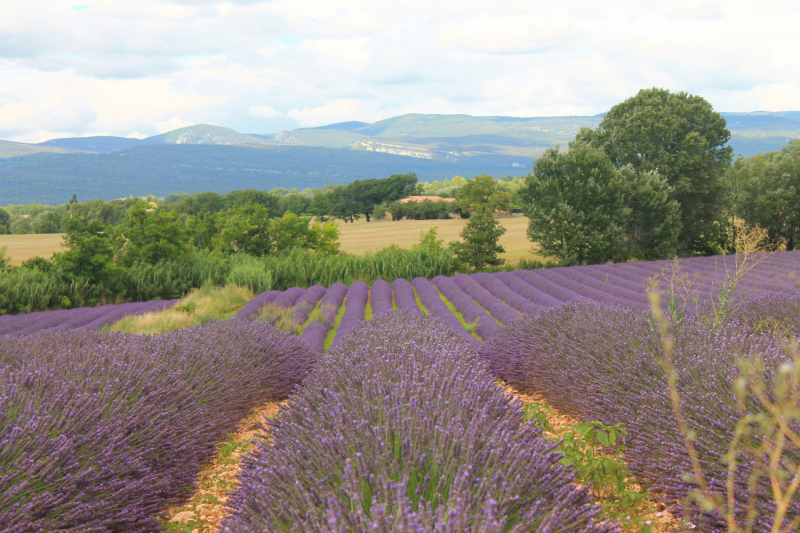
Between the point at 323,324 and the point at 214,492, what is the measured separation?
17.6 feet

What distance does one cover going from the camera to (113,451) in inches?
112

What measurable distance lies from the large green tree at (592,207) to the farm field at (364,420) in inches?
503

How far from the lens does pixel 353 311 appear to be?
9.91 metres

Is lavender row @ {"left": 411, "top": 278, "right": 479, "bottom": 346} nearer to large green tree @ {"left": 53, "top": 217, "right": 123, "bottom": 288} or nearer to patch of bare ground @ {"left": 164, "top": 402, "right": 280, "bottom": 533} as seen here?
patch of bare ground @ {"left": 164, "top": 402, "right": 280, "bottom": 533}

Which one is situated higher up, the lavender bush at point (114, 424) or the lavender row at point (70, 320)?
the lavender bush at point (114, 424)

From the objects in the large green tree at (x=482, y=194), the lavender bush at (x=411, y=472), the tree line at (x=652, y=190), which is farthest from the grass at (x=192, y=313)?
the large green tree at (x=482, y=194)

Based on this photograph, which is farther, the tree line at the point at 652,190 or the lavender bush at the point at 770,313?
the tree line at the point at 652,190

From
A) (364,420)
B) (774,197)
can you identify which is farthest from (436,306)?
(774,197)

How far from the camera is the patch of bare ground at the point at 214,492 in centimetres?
309

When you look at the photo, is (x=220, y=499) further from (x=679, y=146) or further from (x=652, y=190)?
(x=679, y=146)

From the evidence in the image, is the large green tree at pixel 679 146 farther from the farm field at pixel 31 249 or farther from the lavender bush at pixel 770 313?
the farm field at pixel 31 249

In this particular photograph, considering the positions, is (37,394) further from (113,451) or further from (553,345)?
(553,345)

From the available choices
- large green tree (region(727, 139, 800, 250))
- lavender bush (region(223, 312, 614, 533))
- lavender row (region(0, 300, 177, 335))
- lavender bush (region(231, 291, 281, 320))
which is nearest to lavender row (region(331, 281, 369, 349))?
lavender bush (region(231, 291, 281, 320))

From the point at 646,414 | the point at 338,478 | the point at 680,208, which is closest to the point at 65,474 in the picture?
the point at 338,478
